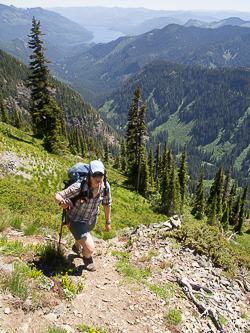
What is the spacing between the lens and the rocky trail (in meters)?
3.76

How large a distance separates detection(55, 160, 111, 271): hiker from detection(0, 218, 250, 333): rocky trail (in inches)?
37.0

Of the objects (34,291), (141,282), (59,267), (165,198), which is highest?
(34,291)

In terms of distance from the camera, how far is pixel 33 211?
855 centimetres

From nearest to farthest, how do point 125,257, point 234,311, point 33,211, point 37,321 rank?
point 37,321 → point 234,311 → point 125,257 → point 33,211

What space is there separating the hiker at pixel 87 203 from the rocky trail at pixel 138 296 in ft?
3.08

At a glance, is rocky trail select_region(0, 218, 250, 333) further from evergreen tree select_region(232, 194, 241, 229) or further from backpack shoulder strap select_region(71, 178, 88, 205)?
evergreen tree select_region(232, 194, 241, 229)

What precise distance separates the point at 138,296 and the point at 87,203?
286cm

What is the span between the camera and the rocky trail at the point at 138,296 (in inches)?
148

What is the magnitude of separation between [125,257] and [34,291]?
391 centimetres

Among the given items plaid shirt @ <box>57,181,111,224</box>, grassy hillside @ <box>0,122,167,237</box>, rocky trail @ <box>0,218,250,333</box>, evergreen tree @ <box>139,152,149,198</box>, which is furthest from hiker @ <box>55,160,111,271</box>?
evergreen tree @ <box>139,152,149,198</box>

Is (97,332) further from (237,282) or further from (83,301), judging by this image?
(237,282)

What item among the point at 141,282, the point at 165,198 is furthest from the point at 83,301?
the point at 165,198

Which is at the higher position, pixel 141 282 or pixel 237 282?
pixel 141 282

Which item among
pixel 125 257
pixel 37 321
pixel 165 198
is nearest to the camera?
pixel 37 321
